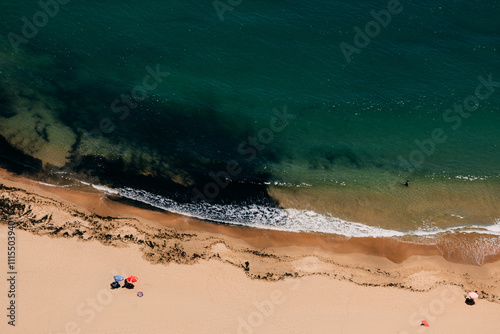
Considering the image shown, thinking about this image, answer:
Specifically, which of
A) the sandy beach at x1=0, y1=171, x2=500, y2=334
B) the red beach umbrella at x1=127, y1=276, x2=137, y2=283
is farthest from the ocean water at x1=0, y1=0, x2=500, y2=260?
the red beach umbrella at x1=127, y1=276, x2=137, y2=283

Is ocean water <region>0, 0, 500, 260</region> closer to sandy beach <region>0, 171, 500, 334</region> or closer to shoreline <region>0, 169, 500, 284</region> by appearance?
shoreline <region>0, 169, 500, 284</region>

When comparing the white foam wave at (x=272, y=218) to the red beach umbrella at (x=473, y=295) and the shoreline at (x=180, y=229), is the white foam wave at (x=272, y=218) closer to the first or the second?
the shoreline at (x=180, y=229)

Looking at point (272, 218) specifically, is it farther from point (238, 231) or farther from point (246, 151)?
point (246, 151)

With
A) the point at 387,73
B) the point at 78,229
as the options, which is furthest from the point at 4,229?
the point at 387,73

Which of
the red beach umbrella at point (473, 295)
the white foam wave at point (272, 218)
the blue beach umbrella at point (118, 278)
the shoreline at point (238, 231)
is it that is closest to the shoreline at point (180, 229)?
the shoreline at point (238, 231)

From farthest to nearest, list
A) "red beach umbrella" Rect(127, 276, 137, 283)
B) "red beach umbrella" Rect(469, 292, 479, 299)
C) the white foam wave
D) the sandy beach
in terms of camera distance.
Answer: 1. the white foam wave
2. "red beach umbrella" Rect(469, 292, 479, 299)
3. "red beach umbrella" Rect(127, 276, 137, 283)
4. the sandy beach

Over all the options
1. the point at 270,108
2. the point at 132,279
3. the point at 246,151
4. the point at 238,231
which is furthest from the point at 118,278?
the point at 270,108
